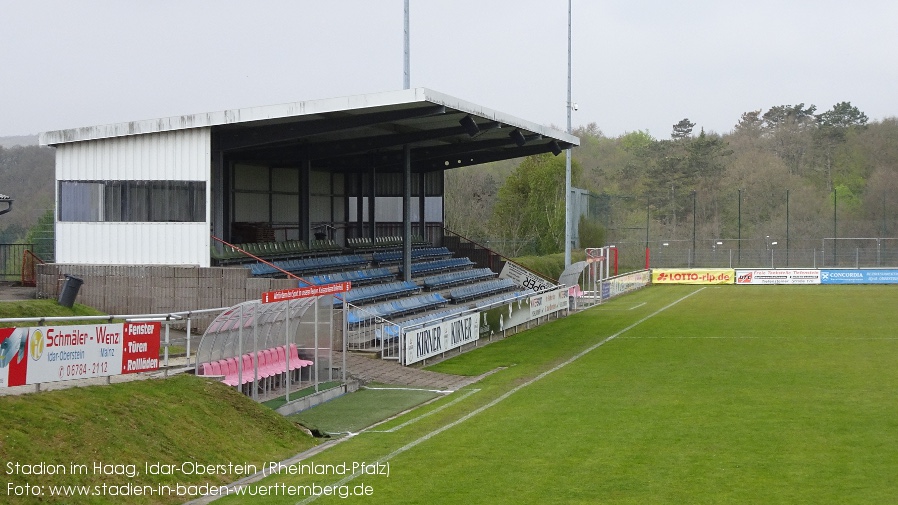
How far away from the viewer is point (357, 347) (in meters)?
25.1

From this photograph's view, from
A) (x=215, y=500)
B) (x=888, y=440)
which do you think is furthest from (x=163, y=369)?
(x=888, y=440)

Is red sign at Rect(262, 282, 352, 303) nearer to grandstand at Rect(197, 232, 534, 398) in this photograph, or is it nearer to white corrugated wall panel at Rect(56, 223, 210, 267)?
grandstand at Rect(197, 232, 534, 398)

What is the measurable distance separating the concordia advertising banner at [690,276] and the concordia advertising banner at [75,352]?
52.8 meters

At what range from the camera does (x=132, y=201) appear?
25.6 meters

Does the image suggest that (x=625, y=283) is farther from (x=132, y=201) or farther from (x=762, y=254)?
(x=132, y=201)

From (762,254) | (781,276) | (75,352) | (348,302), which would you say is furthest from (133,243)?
(762,254)

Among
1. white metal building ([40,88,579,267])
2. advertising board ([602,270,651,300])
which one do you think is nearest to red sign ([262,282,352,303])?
white metal building ([40,88,579,267])

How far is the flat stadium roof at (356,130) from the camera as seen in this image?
80.7 feet

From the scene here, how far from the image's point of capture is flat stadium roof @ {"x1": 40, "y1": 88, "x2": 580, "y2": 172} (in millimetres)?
24594

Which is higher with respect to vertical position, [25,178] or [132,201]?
[25,178]

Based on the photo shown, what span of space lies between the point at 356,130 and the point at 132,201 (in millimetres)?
8400

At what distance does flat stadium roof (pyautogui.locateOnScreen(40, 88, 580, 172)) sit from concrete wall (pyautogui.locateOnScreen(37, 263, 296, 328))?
3411 mm

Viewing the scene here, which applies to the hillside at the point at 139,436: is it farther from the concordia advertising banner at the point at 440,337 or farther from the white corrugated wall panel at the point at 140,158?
the white corrugated wall panel at the point at 140,158

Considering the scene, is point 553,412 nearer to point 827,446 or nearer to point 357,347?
point 827,446
